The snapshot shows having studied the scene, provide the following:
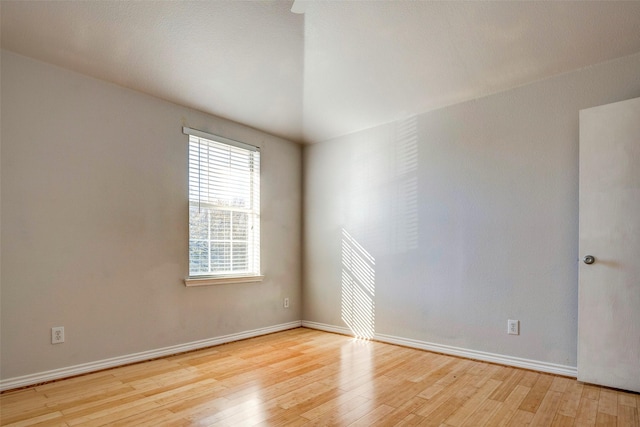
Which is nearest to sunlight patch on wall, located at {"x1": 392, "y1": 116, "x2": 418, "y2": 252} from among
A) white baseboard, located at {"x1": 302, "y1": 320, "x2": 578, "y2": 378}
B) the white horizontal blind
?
white baseboard, located at {"x1": 302, "y1": 320, "x2": 578, "y2": 378}

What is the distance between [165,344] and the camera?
11.1ft

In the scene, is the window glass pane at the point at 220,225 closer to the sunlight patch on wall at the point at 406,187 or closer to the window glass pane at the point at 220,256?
the window glass pane at the point at 220,256

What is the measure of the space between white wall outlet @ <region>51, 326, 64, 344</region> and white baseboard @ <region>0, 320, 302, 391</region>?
0.21 metres

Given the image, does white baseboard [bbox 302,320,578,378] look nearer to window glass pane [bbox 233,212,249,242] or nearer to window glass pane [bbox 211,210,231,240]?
window glass pane [bbox 233,212,249,242]

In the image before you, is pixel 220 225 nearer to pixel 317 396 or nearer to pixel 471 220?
pixel 317 396

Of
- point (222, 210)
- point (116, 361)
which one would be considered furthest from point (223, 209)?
point (116, 361)

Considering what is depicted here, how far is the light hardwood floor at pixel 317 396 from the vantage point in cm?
215

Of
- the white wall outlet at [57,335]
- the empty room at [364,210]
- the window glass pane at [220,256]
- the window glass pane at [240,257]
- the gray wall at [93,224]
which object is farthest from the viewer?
the window glass pane at [240,257]

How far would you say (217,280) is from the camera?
12.5 ft

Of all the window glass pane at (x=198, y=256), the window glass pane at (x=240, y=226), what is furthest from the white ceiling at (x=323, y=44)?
the window glass pane at (x=198, y=256)

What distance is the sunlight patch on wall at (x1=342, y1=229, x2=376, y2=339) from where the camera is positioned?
4.10 metres

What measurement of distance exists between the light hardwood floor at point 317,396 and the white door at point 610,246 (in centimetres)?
24

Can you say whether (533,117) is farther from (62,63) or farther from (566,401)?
(62,63)

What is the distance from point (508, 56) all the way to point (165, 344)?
3.72 meters
